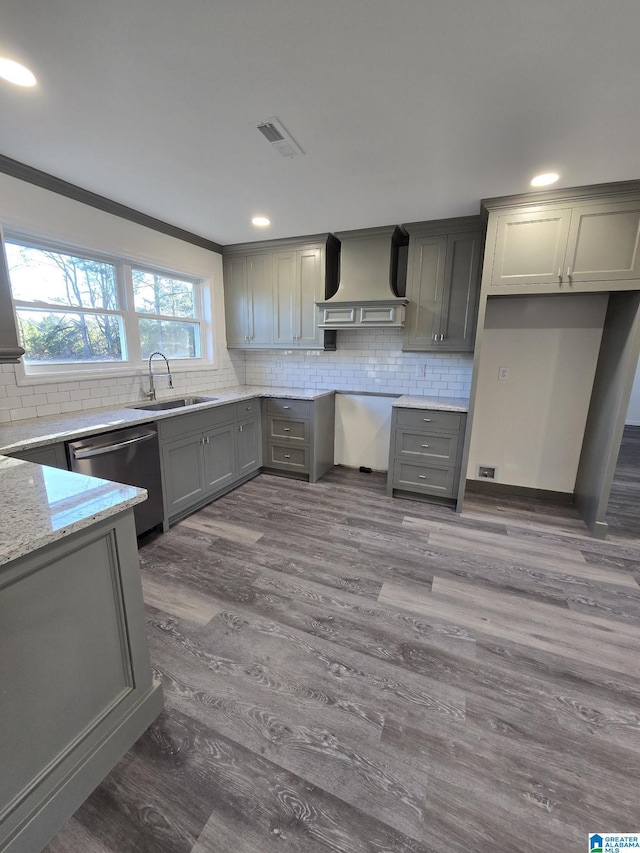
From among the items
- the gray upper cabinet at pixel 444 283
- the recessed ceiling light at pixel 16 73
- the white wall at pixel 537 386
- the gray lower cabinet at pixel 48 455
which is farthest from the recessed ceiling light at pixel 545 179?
the gray lower cabinet at pixel 48 455

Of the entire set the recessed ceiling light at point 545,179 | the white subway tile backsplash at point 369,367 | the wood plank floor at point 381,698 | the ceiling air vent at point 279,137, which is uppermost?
the recessed ceiling light at point 545,179

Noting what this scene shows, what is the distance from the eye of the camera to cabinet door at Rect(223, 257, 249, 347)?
3.97 metres

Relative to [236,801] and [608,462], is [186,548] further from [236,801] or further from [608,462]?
[608,462]

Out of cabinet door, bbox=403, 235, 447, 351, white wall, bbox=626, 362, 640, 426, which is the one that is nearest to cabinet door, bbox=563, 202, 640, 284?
cabinet door, bbox=403, 235, 447, 351

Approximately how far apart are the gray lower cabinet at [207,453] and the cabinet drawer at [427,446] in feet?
4.94

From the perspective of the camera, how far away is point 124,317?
299 centimetres

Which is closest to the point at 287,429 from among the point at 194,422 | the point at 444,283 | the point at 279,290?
the point at 194,422

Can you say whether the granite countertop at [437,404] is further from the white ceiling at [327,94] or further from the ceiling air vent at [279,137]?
the ceiling air vent at [279,137]

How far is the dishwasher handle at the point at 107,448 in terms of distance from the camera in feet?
6.73

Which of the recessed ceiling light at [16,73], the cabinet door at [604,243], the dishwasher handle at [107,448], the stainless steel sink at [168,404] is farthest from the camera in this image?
the stainless steel sink at [168,404]

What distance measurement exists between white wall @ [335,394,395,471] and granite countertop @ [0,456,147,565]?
3.02m

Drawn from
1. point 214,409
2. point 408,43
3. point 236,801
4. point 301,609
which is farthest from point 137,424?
point 408,43

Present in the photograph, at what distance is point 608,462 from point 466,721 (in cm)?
224

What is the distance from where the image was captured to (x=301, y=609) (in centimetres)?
197
